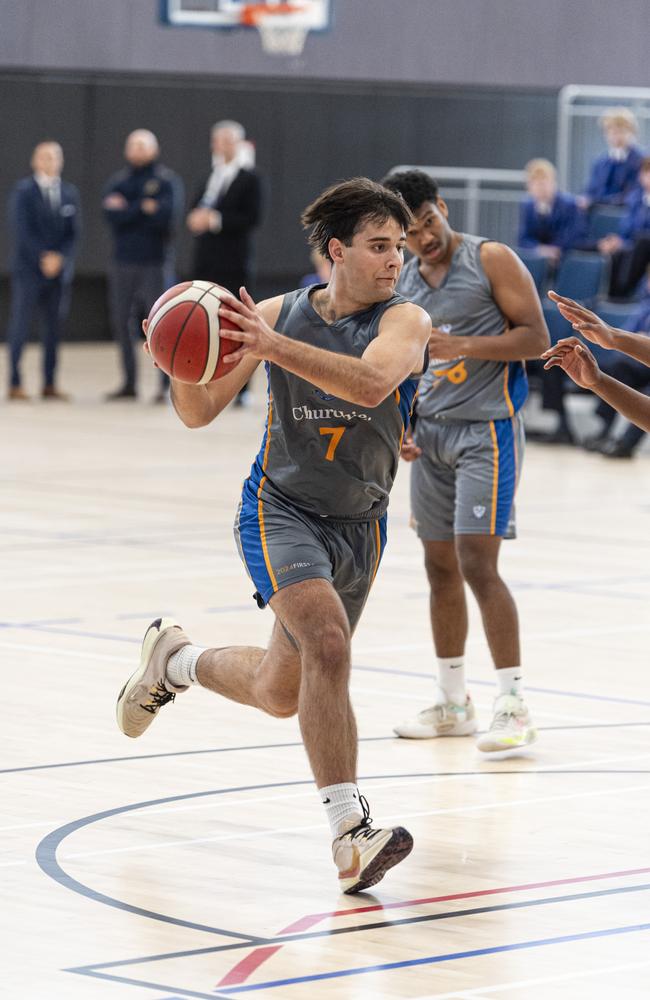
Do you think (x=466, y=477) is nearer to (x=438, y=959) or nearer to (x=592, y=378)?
(x=592, y=378)

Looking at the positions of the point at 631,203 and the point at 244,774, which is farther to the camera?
the point at 631,203

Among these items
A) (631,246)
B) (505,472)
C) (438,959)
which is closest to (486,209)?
(631,246)

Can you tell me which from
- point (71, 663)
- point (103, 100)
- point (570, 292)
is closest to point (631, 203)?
point (570, 292)

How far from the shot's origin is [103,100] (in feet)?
84.4

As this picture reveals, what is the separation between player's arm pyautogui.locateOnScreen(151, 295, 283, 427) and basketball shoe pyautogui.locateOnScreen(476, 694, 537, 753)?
6.10 ft

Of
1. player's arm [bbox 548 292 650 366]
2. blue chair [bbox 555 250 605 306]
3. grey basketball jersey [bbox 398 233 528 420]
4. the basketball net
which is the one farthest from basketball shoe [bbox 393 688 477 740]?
the basketball net

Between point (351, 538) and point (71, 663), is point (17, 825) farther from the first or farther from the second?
point (71, 663)

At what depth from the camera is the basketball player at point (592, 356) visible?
568 cm

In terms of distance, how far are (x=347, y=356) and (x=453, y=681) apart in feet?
7.41

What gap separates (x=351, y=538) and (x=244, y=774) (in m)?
1.17

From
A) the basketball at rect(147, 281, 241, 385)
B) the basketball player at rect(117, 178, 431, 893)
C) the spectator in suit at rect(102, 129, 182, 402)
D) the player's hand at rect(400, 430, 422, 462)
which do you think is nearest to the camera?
the basketball at rect(147, 281, 241, 385)

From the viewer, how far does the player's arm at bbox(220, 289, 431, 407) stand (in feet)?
16.0

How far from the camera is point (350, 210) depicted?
5.40m

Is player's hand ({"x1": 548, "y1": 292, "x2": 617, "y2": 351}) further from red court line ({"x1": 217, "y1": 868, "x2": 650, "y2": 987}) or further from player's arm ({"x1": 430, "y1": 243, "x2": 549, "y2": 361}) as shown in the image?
red court line ({"x1": 217, "y1": 868, "x2": 650, "y2": 987})
